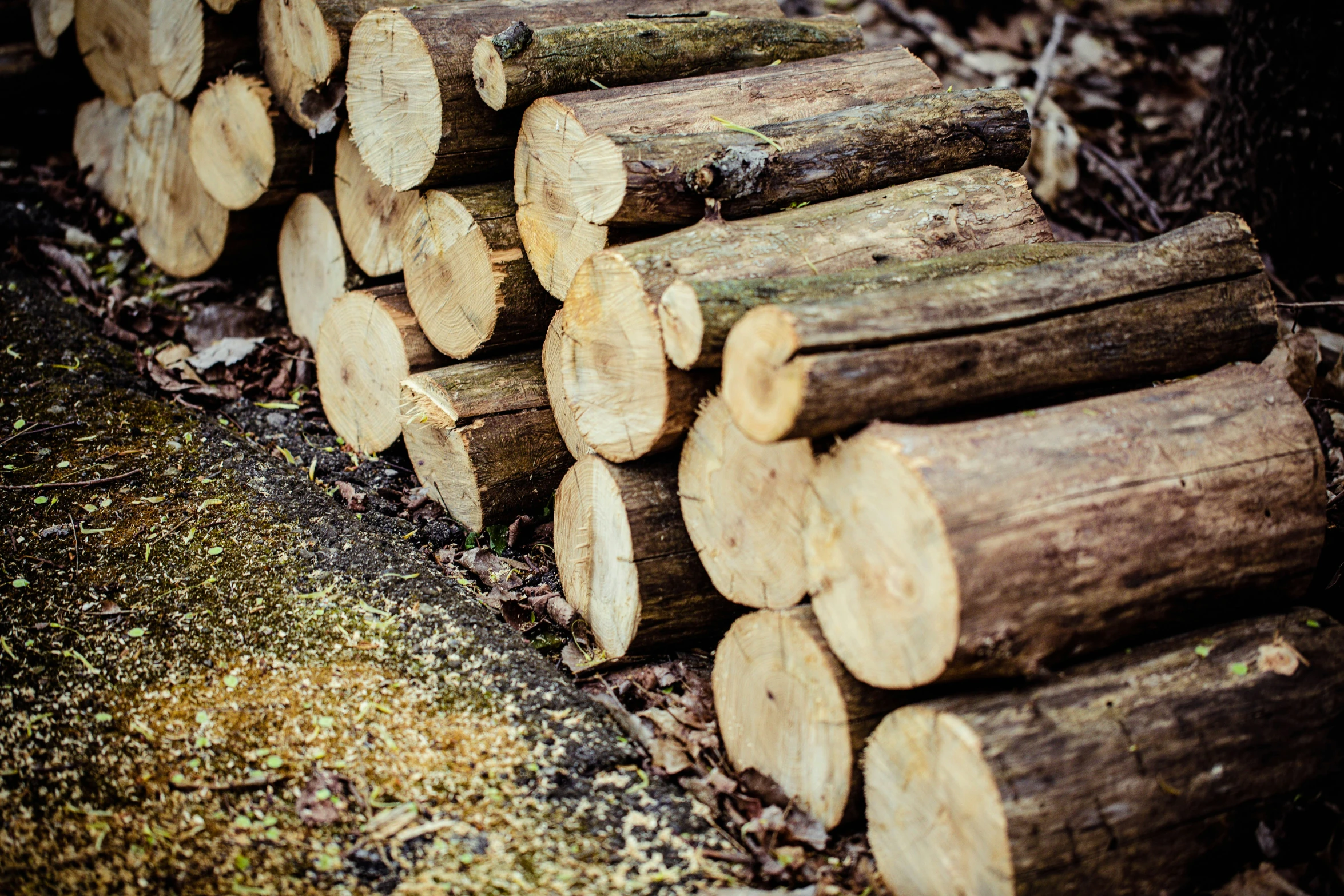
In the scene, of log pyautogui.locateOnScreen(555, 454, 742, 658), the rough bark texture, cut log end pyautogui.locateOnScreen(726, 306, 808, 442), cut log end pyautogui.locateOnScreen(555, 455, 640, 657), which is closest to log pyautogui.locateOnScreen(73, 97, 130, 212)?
cut log end pyautogui.locateOnScreen(555, 455, 640, 657)

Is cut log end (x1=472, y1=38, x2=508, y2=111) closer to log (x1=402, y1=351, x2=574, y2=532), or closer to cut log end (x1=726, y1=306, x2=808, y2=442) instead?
log (x1=402, y1=351, x2=574, y2=532)

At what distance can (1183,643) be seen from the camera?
2457mm

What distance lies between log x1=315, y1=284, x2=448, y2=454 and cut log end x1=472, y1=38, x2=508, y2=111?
0.99 m

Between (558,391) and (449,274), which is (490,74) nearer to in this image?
(449,274)

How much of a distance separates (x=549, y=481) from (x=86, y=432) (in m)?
1.92

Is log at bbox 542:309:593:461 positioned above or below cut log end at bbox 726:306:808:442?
below

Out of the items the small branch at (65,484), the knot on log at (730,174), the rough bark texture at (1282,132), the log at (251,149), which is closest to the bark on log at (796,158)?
the knot on log at (730,174)

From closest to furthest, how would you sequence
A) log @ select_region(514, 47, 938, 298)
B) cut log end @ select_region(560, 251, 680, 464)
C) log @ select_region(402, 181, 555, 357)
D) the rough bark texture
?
cut log end @ select_region(560, 251, 680, 464) → log @ select_region(514, 47, 938, 298) → log @ select_region(402, 181, 555, 357) → the rough bark texture

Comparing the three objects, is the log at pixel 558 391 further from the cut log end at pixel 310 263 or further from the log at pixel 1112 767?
the log at pixel 1112 767

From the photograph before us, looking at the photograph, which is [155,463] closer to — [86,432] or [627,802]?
[86,432]

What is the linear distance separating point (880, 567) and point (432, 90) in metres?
2.27

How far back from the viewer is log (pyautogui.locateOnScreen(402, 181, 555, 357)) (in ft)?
11.7

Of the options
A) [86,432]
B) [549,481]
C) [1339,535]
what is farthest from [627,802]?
[86,432]

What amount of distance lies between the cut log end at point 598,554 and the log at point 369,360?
0.92 metres
